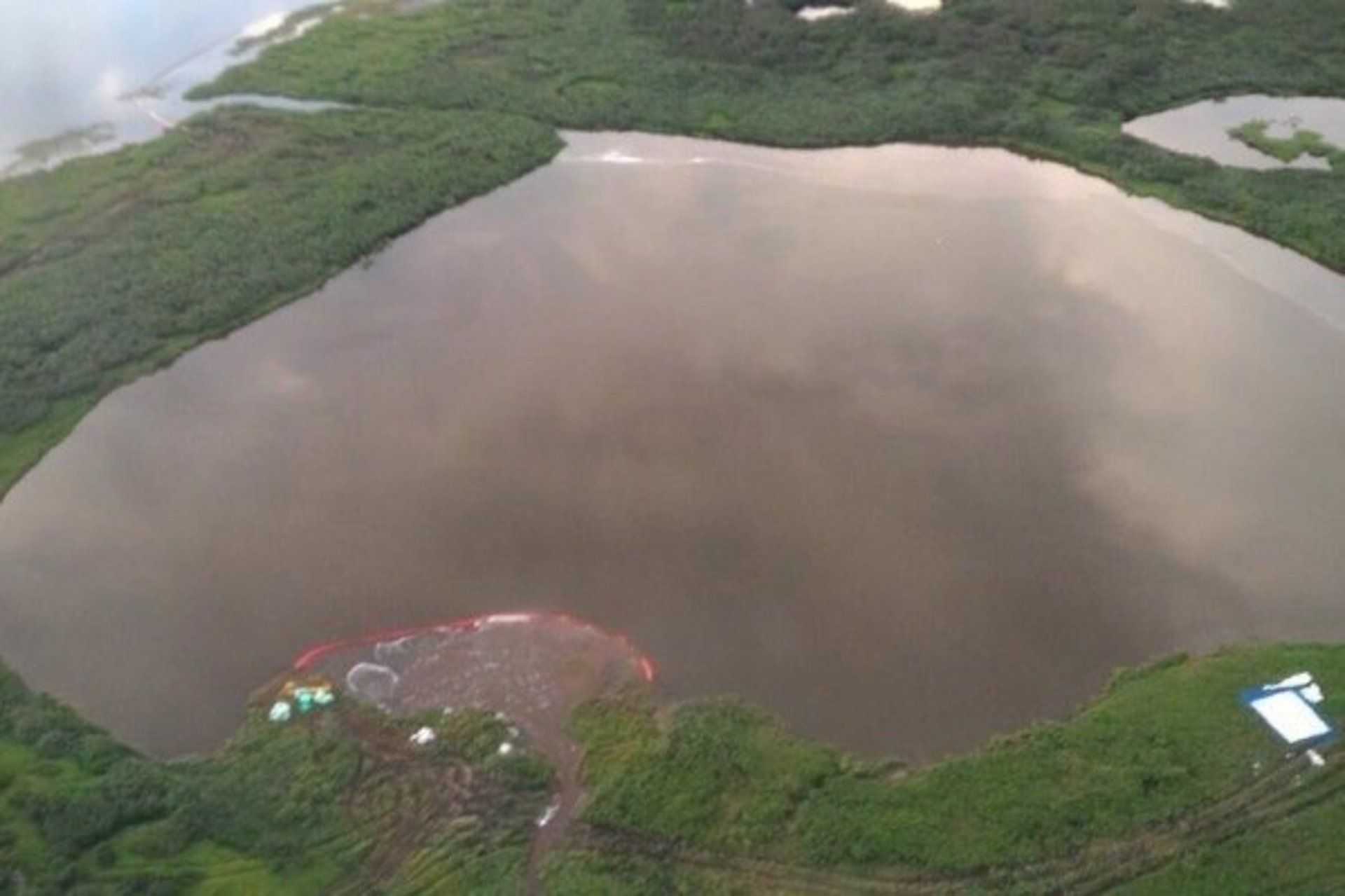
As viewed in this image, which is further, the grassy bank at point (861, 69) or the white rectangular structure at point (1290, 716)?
the grassy bank at point (861, 69)

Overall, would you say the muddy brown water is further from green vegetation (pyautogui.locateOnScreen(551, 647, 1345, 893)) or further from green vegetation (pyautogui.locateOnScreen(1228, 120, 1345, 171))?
green vegetation (pyautogui.locateOnScreen(1228, 120, 1345, 171))

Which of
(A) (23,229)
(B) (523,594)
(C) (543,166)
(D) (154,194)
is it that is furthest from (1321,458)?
(A) (23,229)

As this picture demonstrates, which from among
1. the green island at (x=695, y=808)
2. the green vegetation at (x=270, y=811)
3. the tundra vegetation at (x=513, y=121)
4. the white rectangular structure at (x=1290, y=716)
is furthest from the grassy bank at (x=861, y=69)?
the green vegetation at (x=270, y=811)

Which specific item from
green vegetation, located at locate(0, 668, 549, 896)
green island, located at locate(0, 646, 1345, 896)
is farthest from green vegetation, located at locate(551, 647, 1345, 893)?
green vegetation, located at locate(0, 668, 549, 896)

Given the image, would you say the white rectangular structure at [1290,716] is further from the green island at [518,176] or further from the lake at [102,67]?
the lake at [102,67]

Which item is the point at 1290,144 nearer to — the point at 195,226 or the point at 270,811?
the point at 195,226

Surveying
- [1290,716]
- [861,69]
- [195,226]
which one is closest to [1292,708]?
[1290,716]
